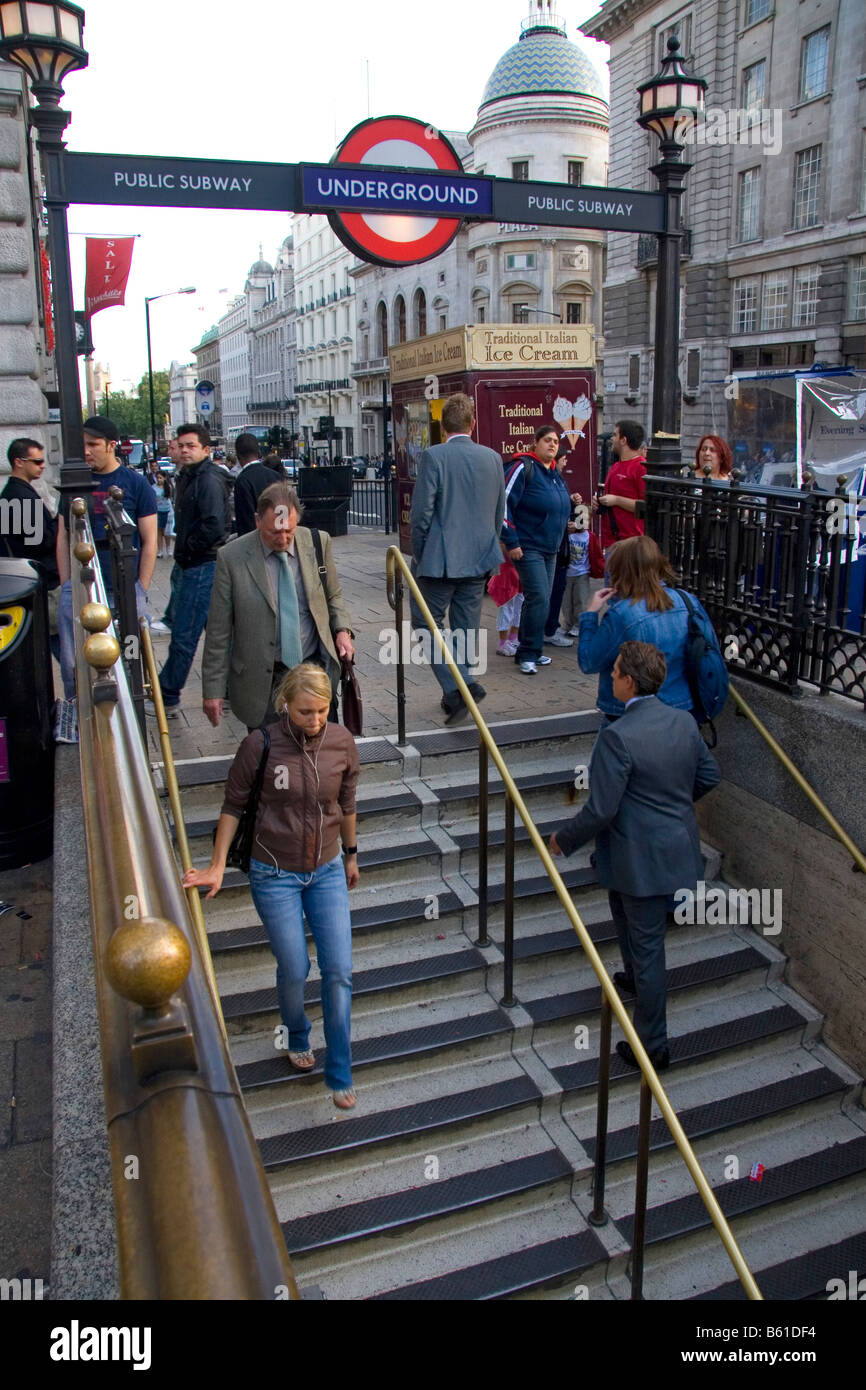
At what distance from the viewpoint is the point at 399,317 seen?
241ft

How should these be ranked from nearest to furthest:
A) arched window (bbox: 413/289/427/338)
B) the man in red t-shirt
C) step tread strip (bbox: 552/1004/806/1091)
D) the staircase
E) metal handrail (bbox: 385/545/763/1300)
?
metal handrail (bbox: 385/545/763/1300), the staircase, step tread strip (bbox: 552/1004/806/1091), the man in red t-shirt, arched window (bbox: 413/289/427/338)

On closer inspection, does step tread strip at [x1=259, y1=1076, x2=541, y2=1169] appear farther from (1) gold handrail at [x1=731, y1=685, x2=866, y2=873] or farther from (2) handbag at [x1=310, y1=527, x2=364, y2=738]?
(1) gold handrail at [x1=731, y1=685, x2=866, y2=873]

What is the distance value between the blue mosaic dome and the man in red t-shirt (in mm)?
60207

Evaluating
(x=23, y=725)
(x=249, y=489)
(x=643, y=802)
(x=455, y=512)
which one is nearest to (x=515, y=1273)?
(x=643, y=802)

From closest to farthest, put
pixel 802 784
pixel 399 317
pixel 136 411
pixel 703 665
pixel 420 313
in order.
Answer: pixel 703 665 < pixel 802 784 < pixel 420 313 < pixel 399 317 < pixel 136 411

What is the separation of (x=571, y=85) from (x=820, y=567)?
2489 inches

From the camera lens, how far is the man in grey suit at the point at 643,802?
4.20 m

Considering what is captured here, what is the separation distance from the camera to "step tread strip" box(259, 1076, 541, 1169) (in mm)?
4133

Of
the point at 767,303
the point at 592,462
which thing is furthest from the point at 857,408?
the point at 767,303

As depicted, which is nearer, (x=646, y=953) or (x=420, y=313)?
(x=646, y=953)

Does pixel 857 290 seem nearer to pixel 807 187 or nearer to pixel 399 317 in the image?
pixel 807 187

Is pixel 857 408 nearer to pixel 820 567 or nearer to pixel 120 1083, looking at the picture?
pixel 820 567

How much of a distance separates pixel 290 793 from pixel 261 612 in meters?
1.30

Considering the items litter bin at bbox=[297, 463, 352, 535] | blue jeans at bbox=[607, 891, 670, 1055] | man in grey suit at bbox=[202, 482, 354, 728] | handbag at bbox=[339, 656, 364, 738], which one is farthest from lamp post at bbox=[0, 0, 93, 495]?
litter bin at bbox=[297, 463, 352, 535]
